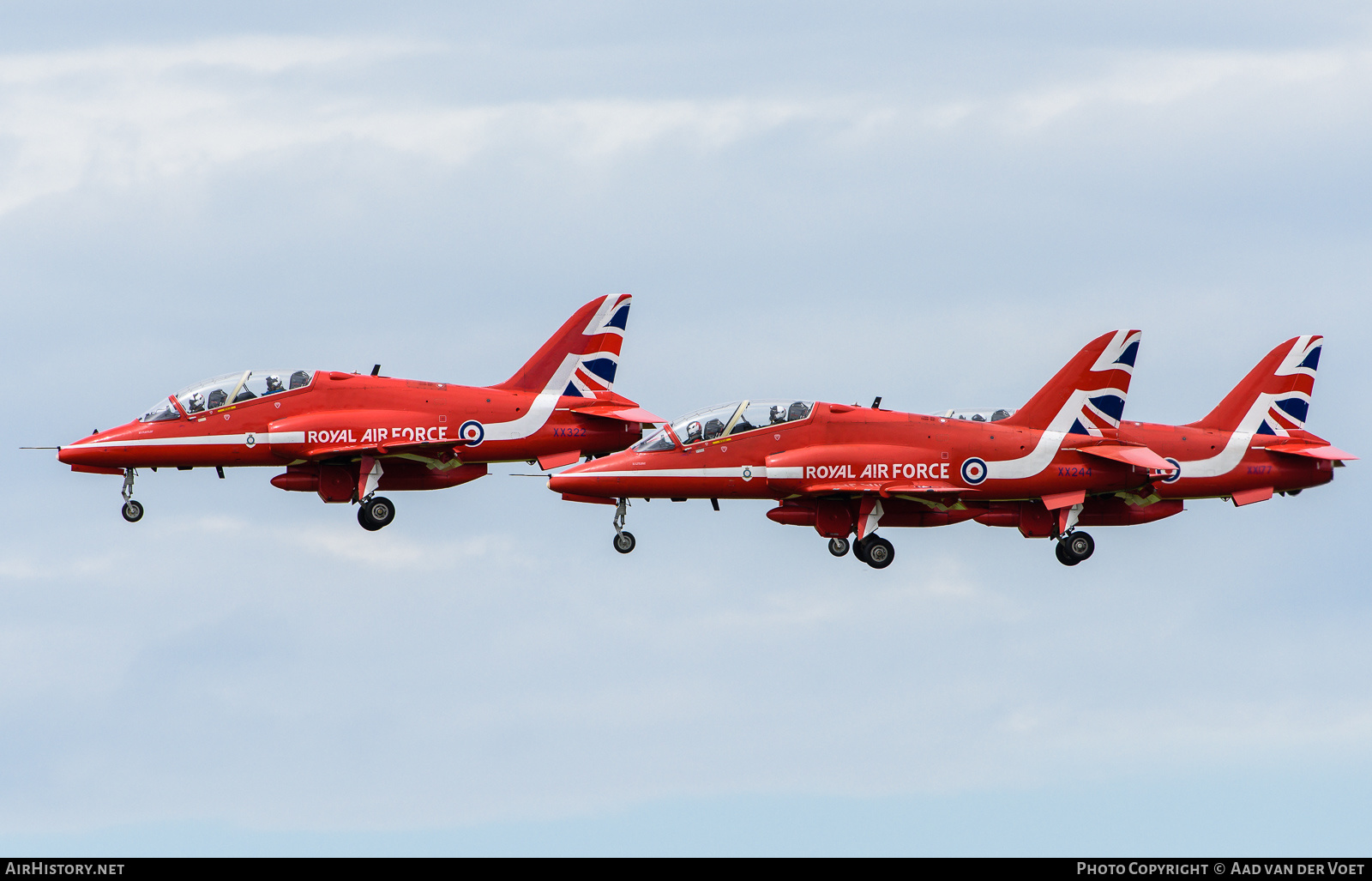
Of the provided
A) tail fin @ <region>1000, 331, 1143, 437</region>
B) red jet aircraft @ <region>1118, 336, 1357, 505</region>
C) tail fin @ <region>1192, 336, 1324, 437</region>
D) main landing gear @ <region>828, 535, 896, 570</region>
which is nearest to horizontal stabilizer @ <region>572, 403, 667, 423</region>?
main landing gear @ <region>828, 535, 896, 570</region>

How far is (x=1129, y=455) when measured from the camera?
72312mm

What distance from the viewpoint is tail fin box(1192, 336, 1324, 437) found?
3081 inches

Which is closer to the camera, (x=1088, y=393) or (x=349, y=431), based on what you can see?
(x=349, y=431)

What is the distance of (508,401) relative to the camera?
242 ft

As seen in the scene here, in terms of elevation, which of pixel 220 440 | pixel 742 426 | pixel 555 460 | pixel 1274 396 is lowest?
pixel 220 440

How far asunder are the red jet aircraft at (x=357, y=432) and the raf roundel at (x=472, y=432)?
2 centimetres

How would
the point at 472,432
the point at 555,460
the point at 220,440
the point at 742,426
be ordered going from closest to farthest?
the point at 742,426
the point at 220,440
the point at 472,432
the point at 555,460

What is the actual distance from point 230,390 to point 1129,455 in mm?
24620

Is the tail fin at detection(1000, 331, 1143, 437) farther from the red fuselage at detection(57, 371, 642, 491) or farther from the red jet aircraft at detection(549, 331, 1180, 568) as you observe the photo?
the red fuselage at detection(57, 371, 642, 491)

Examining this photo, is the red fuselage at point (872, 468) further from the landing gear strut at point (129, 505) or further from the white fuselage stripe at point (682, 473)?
the landing gear strut at point (129, 505)

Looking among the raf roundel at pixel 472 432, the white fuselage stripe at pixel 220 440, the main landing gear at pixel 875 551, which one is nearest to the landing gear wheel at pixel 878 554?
the main landing gear at pixel 875 551

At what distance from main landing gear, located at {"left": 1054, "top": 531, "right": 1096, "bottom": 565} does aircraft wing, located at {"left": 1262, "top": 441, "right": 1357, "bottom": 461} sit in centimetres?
663

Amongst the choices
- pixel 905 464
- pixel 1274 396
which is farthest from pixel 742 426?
pixel 1274 396

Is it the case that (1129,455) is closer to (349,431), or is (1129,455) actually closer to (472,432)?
(472,432)
